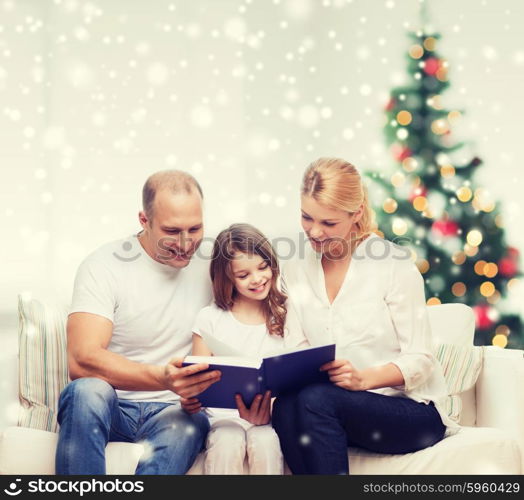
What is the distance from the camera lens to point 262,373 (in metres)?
1.74

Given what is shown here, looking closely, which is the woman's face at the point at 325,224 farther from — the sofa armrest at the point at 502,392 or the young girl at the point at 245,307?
the sofa armrest at the point at 502,392

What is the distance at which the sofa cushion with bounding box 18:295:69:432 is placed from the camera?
2182mm

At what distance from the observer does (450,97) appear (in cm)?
418

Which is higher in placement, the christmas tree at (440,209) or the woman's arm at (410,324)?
the christmas tree at (440,209)

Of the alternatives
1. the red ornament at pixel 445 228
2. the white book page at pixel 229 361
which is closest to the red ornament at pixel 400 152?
the red ornament at pixel 445 228

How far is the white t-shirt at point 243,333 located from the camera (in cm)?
212

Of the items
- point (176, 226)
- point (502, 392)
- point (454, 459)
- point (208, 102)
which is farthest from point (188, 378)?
point (208, 102)

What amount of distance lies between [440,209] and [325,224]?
1724mm

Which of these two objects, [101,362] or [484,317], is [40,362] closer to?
[101,362]

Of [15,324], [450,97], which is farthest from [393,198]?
[15,324]

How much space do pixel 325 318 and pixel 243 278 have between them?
10.3 inches

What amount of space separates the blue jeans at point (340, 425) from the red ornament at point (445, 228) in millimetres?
1750

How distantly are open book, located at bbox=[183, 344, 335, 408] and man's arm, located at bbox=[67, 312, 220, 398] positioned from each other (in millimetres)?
134
